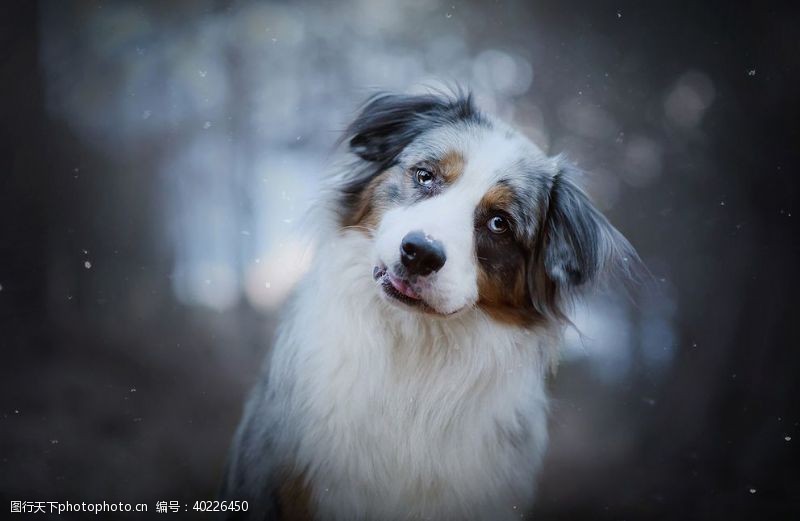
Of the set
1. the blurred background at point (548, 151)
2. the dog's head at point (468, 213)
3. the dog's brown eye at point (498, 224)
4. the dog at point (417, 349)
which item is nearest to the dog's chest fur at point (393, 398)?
the dog at point (417, 349)

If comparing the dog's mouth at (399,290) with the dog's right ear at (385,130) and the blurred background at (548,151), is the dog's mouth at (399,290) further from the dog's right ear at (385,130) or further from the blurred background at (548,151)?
the blurred background at (548,151)

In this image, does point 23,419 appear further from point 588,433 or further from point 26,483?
point 588,433

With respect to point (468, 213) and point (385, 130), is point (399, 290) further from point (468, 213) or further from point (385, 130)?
point (385, 130)

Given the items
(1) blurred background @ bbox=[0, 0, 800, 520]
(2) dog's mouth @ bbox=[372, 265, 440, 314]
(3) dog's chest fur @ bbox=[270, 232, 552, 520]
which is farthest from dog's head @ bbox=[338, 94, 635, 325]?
(1) blurred background @ bbox=[0, 0, 800, 520]

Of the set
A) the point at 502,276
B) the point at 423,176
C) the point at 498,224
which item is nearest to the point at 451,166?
the point at 423,176

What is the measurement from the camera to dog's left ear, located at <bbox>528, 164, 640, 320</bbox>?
1.57 metres

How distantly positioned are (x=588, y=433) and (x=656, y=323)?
0.51 m

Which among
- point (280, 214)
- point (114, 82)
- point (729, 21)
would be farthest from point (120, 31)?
point (729, 21)

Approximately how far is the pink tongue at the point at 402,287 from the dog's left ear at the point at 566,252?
0.36 meters

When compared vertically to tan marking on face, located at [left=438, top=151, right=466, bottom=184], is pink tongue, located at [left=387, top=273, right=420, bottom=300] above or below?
below

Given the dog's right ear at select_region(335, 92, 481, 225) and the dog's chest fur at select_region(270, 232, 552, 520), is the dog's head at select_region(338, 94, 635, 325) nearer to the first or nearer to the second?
the dog's right ear at select_region(335, 92, 481, 225)

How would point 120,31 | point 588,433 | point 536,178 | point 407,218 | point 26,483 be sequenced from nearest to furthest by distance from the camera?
point 407,218
point 536,178
point 26,483
point 120,31
point 588,433

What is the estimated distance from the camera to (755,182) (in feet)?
7.82

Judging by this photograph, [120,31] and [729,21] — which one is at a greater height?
[729,21]
